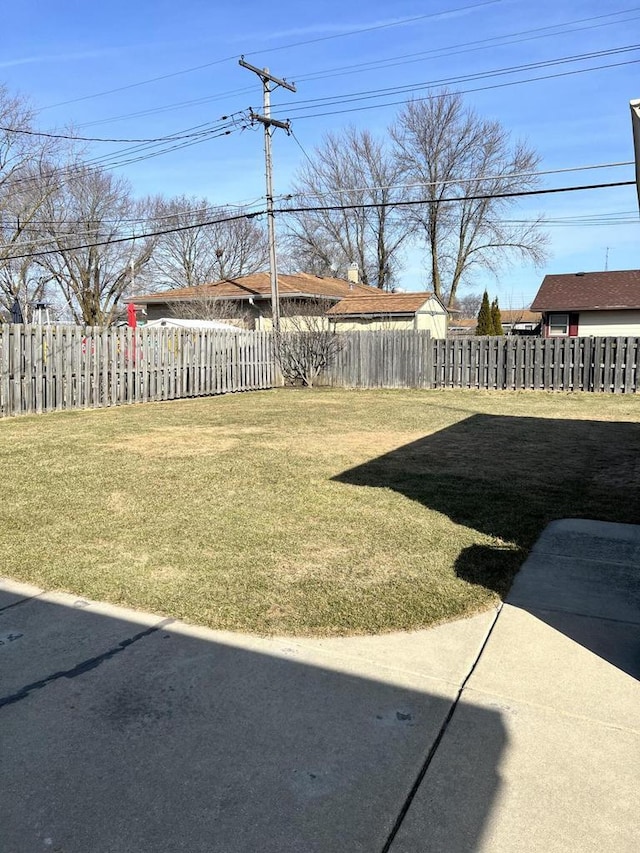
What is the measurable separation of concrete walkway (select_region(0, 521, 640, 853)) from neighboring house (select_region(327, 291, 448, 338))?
23.2m

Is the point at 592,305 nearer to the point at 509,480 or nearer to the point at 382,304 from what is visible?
the point at 382,304

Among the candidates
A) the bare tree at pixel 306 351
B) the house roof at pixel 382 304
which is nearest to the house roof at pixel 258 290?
the house roof at pixel 382 304

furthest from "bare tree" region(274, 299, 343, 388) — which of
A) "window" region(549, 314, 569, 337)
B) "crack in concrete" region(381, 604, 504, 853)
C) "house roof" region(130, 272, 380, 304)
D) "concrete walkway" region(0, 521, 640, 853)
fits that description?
"crack in concrete" region(381, 604, 504, 853)

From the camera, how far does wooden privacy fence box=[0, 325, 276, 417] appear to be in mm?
12986

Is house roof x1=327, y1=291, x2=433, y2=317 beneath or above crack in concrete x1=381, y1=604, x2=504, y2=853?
above

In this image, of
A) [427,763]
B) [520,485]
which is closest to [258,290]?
[520,485]

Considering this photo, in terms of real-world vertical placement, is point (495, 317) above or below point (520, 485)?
A: above

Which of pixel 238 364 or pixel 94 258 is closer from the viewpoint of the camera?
pixel 238 364

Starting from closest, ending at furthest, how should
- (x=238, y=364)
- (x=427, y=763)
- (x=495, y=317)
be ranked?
(x=427, y=763) < (x=238, y=364) < (x=495, y=317)

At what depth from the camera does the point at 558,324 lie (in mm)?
31750

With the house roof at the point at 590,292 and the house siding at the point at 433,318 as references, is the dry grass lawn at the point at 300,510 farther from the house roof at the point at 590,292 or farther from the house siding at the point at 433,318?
the house roof at the point at 590,292

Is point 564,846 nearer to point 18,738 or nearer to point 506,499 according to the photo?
point 18,738

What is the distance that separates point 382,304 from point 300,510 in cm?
2200

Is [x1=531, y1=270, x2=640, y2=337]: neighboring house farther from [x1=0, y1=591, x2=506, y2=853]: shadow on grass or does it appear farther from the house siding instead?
[x1=0, y1=591, x2=506, y2=853]: shadow on grass
